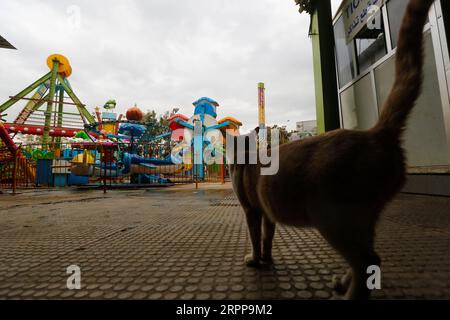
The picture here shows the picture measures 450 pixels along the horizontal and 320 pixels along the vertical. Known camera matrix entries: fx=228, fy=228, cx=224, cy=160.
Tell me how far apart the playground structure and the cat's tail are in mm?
7161

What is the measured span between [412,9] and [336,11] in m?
6.10

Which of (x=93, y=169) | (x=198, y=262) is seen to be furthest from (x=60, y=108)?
(x=198, y=262)

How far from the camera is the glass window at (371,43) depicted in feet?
14.1

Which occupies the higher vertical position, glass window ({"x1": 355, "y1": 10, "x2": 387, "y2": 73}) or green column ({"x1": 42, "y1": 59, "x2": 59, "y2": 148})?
green column ({"x1": 42, "y1": 59, "x2": 59, "y2": 148})

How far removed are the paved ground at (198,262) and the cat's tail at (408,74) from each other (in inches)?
25.3

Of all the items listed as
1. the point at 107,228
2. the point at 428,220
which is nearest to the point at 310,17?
the point at 428,220

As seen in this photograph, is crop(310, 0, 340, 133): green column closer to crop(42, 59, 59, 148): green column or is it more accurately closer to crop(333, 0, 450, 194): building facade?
crop(333, 0, 450, 194): building facade

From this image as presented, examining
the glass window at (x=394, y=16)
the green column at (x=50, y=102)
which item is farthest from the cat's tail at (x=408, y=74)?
the green column at (x=50, y=102)

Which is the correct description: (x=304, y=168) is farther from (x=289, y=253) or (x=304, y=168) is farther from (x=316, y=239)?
(x=316, y=239)

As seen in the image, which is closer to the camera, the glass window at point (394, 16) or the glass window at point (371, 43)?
the glass window at point (394, 16)

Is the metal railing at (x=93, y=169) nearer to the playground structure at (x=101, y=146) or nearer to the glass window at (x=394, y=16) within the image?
the playground structure at (x=101, y=146)

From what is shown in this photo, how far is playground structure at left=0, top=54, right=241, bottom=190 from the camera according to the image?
951cm

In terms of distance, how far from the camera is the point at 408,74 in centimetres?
88

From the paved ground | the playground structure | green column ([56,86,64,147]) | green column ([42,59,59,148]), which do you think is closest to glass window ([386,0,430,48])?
the paved ground
